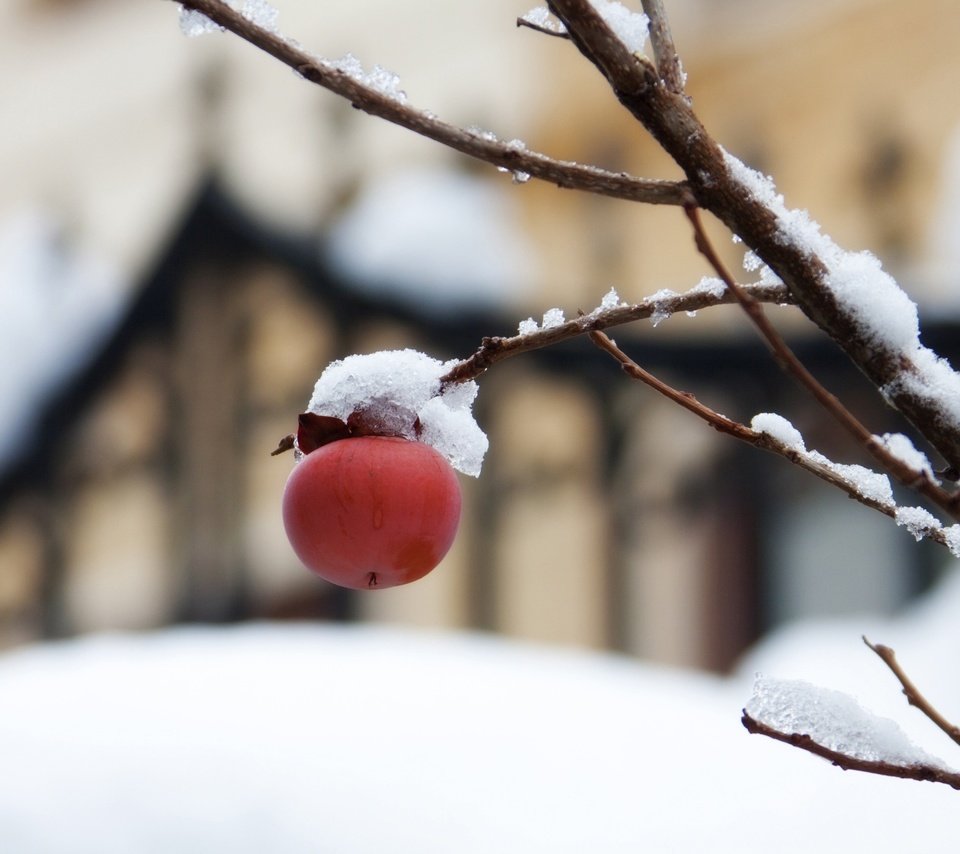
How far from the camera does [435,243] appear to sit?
371 cm

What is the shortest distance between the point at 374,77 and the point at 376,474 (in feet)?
0.79

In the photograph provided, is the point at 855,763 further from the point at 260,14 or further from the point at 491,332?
the point at 491,332

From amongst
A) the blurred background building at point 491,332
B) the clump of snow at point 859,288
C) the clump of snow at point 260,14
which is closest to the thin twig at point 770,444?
the clump of snow at point 859,288

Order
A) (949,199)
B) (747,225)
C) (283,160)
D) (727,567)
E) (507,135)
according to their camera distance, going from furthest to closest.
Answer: (283,160), (507,135), (727,567), (949,199), (747,225)

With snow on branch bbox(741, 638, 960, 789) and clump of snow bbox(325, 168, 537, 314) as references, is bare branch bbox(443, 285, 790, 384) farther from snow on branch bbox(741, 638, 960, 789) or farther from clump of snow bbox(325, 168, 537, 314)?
clump of snow bbox(325, 168, 537, 314)

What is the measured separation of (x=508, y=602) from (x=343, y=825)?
175 cm

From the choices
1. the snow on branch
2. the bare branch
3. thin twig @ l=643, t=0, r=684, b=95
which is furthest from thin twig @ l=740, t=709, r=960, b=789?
thin twig @ l=643, t=0, r=684, b=95

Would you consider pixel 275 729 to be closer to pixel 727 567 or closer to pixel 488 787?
pixel 488 787

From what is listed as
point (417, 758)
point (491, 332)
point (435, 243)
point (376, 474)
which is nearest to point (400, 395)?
point (376, 474)

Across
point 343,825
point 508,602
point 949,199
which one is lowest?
point 343,825

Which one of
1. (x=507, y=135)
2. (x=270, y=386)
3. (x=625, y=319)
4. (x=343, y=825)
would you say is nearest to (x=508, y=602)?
(x=270, y=386)

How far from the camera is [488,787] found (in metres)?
1.77

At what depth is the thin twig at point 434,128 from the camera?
598 millimetres

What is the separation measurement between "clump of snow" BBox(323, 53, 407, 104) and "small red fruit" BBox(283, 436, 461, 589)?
A: 0.76 ft
